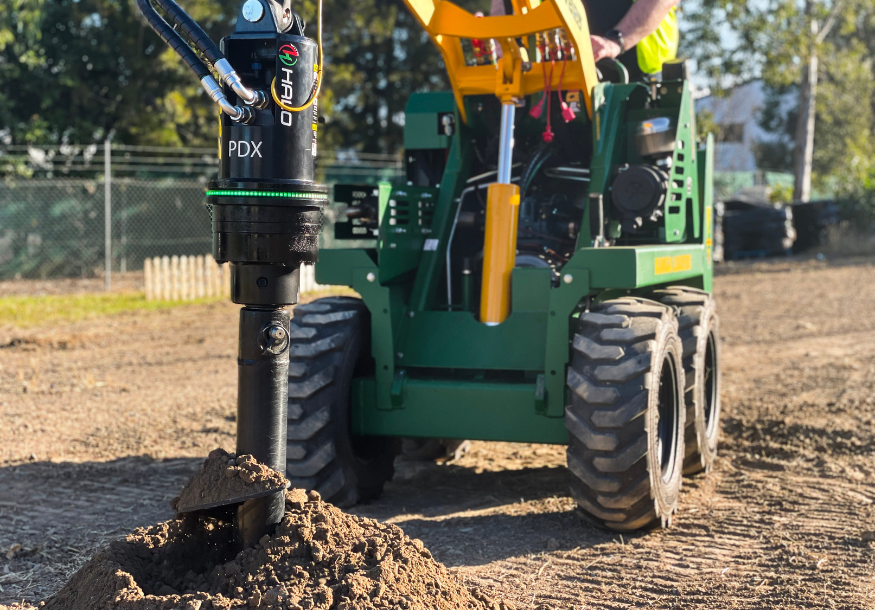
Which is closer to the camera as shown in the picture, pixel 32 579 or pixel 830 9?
pixel 32 579

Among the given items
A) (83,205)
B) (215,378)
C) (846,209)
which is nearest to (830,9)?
(846,209)

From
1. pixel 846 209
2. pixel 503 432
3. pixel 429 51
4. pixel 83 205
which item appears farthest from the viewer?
pixel 429 51

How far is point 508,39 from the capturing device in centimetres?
526

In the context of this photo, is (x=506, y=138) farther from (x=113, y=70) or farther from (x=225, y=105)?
(x=113, y=70)

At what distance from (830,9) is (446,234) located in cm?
2164

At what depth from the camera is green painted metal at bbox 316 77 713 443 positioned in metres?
5.07

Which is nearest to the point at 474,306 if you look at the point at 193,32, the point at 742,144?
the point at 193,32

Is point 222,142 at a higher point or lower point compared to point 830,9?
lower

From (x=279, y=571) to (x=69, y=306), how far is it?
12.5 meters

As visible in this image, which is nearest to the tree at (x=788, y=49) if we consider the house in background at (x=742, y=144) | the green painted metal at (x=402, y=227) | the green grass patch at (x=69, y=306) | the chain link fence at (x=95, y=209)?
the house in background at (x=742, y=144)

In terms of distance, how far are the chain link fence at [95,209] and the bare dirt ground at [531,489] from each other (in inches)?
310

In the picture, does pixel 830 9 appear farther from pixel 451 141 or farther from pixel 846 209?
pixel 451 141

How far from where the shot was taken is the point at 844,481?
19.2 feet

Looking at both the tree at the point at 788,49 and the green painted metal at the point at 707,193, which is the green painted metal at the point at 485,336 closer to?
the green painted metal at the point at 707,193
